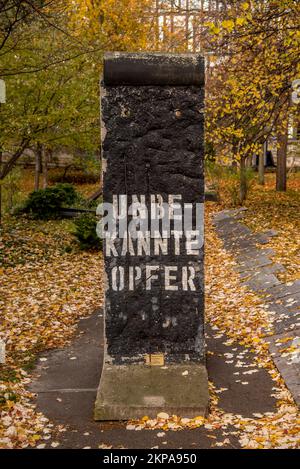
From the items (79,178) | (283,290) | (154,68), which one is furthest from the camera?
(79,178)

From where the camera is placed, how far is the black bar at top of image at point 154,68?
6215mm

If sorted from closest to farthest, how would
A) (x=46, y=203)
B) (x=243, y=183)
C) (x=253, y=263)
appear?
(x=253, y=263)
(x=46, y=203)
(x=243, y=183)

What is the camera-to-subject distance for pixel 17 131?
13.7 m

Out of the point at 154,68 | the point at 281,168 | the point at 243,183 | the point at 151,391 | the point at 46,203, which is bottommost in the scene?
the point at 151,391

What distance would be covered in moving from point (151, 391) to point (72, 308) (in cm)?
431

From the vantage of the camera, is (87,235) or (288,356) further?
(87,235)

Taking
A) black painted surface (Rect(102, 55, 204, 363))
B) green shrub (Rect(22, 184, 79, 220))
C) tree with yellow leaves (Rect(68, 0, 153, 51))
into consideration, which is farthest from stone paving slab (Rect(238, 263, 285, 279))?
tree with yellow leaves (Rect(68, 0, 153, 51))

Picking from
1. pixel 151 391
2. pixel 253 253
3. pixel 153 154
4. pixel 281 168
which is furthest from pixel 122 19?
pixel 151 391

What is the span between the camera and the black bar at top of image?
621cm

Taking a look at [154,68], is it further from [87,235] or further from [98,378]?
[87,235]

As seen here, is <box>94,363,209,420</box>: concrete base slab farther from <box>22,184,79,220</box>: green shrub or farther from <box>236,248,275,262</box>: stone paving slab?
<box>22,184,79,220</box>: green shrub

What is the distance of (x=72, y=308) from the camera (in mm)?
10195

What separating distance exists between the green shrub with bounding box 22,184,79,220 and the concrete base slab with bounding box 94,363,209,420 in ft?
43.8
